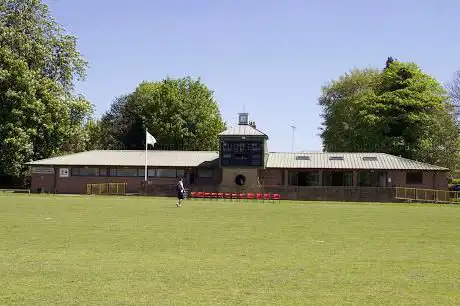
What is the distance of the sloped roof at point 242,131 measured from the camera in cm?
6316

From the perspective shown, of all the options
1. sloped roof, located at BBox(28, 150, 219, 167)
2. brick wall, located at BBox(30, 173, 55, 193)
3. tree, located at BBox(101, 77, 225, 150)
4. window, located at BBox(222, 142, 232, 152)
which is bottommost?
brick wall, located at BBox(30, 173, 55, 193)

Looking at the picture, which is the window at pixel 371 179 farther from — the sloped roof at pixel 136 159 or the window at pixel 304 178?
the sloped roof at pixel 136 159

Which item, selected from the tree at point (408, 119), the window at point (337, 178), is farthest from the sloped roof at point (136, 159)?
the tree at point (408, 119)

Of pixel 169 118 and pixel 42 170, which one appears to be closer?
pixel 42 170

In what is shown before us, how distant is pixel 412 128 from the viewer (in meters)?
69.7

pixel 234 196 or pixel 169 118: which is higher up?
pixel 169 118

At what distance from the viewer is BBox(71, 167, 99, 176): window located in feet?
214

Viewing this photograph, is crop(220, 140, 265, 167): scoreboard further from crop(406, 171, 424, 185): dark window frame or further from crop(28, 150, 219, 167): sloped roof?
crop(406, 171, 424, 185): dark window frame

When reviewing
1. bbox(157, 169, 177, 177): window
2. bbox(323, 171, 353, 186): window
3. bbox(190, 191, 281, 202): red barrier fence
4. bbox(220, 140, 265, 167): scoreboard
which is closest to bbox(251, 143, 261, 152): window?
bbox(220, 140, 265, 167): scoreboard

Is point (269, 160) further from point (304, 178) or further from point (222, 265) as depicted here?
point (222, 265)

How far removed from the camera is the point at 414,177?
62.4m

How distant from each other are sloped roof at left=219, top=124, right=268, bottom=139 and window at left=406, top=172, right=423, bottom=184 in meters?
14.9

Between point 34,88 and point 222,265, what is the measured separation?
5061 cm

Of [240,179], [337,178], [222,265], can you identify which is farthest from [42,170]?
[222,265]
